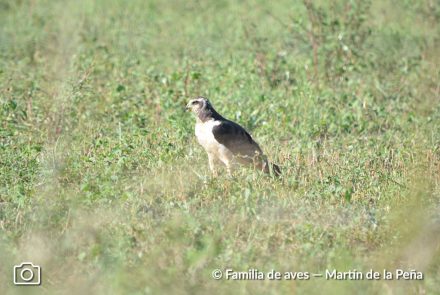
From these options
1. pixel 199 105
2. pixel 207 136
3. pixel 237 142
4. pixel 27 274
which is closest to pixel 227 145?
pixel 237 142

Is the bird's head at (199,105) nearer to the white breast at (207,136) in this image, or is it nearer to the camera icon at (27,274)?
the white breast at (207,136)

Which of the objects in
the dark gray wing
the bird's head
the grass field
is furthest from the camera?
the bird's head

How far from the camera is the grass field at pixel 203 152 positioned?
20.7 feet

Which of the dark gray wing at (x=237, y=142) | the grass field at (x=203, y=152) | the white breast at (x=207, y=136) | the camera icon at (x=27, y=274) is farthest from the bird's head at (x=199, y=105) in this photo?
the camera icon at (x=27, y=274)

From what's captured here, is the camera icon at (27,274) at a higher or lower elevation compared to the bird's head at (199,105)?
lower

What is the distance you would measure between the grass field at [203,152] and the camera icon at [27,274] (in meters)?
0.06

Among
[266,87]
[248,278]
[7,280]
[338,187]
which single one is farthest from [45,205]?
[266,87]

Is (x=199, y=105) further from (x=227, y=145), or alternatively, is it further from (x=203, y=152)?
(x=227, y=145)

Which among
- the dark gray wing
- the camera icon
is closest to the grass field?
the camera icon

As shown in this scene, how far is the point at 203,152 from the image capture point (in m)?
9.29

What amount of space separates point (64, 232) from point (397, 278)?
7.32 feet

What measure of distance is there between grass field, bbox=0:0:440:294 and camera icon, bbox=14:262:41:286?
0.06 meters

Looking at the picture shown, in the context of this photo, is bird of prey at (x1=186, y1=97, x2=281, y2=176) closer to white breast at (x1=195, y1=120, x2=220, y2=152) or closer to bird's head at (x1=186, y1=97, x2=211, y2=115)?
white breast at (x1=195, y1=120, x2=220, y2=152)

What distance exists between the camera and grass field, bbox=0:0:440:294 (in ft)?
20.7
